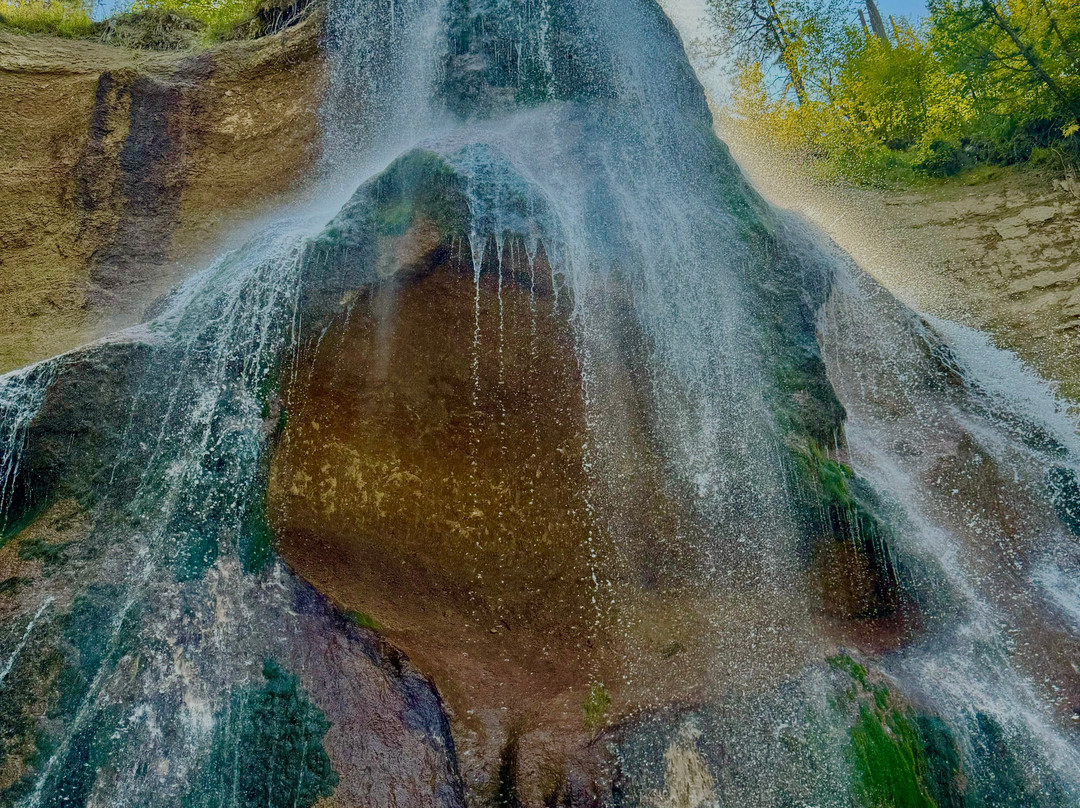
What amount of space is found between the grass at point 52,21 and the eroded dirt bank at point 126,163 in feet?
1.27

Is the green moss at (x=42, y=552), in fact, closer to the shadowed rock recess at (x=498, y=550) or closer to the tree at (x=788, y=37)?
the shadowed rock recess at (x=498, y=550)

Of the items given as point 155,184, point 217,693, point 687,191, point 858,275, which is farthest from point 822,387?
point 155,184

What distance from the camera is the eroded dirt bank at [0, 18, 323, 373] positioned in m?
7.01

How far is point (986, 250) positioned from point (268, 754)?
9.93m

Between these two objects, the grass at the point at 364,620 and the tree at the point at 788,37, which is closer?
the grass at the point at 364,620

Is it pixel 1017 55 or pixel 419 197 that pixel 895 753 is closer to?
pixel 419 197

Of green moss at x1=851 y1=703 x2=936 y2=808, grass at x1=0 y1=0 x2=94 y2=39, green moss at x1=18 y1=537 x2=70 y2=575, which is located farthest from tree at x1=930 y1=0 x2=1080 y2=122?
green moss at x1=18 y1=537 x2=70 y2=575

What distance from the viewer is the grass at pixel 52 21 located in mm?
8602

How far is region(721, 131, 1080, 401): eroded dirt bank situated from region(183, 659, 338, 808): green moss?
7549 mm

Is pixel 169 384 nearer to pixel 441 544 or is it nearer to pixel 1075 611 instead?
pixel 441 544

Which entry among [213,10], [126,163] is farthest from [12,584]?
[213,10]

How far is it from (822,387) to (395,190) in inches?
144

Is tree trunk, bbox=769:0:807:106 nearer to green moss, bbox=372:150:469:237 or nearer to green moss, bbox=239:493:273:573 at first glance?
green moss, bbox=372:150:469:237

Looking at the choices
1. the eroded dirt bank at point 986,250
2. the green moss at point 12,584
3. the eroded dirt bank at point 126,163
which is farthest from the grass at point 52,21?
the eroded dirt bank at point 986,250
